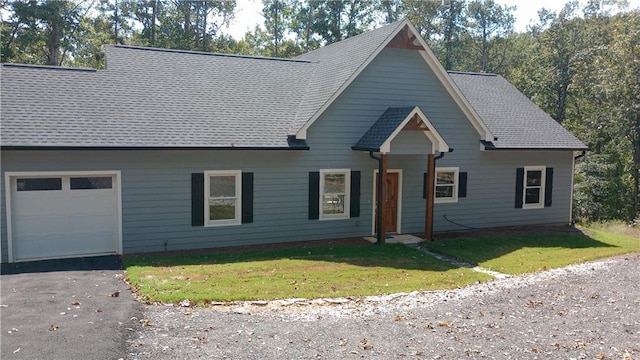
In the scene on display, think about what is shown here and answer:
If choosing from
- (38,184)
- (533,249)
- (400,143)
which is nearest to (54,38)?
(38,184)

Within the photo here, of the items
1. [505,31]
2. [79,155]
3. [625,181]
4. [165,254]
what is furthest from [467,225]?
[505,31]

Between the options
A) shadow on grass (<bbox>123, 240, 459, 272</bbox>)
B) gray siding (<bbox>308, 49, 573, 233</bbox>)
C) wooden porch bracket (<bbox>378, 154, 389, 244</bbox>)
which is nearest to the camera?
shadow on grass (<bbox>123, 240, 459, 272</bbox>)

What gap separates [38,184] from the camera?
498 inches

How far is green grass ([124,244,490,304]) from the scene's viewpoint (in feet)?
33.3

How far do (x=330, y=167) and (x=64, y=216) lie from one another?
24.7ft

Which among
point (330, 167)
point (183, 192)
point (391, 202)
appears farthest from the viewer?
point (391, 202)

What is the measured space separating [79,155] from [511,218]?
14.7m

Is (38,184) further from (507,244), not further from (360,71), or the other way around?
(507,244)

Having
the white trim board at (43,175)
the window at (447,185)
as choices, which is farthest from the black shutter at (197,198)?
the window at (447,185)

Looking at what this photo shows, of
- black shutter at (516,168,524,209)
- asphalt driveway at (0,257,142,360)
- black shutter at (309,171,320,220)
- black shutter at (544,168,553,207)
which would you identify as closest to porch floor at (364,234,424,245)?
black shutter at (309,171,320,220)

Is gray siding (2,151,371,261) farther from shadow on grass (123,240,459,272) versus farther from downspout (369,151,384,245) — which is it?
downspout (369,151,384,245)

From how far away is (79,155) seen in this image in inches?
506

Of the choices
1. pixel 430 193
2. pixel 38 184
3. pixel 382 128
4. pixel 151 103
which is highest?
pixel 151 103

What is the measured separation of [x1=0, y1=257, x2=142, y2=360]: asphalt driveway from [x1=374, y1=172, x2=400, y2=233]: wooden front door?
339 inches
